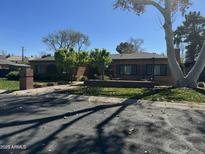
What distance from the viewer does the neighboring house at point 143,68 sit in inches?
1303

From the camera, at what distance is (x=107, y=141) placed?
289 inches

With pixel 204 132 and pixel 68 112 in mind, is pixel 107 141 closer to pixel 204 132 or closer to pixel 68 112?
pixel 204 132

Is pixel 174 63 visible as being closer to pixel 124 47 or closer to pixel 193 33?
pixel 193 33

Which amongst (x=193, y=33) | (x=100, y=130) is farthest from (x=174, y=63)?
(x=193, y=33)

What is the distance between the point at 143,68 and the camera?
1356 inches

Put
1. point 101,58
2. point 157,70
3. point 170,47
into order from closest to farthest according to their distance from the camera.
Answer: point 170,47
point 101,58
point 157,70

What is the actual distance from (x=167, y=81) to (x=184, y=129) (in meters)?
24.1

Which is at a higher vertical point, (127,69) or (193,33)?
(193,33)

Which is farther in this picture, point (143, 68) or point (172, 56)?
point (143, 68)

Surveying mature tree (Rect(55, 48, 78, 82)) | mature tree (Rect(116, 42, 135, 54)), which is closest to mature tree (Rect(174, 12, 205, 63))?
mature tree (Rect(116, 42, 135, 54))

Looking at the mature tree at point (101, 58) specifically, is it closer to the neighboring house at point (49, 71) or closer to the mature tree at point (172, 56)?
the neighboring house at point (49, 71)

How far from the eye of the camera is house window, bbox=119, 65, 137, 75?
35.1 metres

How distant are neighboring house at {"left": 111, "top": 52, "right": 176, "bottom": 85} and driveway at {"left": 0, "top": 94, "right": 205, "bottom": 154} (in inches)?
818

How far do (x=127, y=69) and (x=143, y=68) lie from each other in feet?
7.71
